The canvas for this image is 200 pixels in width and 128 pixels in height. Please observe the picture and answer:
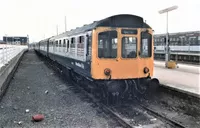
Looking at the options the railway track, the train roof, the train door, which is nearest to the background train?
the train door

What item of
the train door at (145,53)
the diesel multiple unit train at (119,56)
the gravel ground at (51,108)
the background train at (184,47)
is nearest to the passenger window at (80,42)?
the diesel multiple unit train at (119,56)

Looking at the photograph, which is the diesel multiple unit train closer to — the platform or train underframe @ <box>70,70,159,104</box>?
train underframe @ <box>70,70,159,104</box>

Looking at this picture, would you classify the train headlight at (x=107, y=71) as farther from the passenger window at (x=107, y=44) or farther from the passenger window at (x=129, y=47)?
the passenger window at (x=129, y=47)

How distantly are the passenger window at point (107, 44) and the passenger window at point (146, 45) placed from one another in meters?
1.06

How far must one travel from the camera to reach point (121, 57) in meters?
8.27

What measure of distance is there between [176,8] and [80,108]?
1096 cm

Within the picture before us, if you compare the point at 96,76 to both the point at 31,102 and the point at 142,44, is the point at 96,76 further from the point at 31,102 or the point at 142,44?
the point at 31,102

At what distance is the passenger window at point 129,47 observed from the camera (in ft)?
27.2

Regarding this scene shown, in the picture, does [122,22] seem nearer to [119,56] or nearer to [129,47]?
[129,47]

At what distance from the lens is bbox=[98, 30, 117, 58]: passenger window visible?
812 centimetres

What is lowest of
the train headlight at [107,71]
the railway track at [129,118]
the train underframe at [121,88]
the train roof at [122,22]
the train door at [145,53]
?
the railway track at [129,118]

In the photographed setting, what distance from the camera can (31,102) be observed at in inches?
346

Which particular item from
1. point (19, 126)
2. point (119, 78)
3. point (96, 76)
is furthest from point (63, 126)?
point (119, 78)

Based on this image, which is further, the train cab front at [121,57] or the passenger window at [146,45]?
the passenger window at [146,45]
